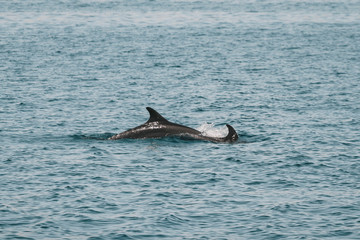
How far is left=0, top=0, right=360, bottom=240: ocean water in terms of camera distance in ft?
77.6

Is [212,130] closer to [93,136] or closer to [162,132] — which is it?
[162,132]

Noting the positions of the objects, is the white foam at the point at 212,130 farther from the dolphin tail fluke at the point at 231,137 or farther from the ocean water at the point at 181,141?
the dolphin tail fluke at the point at 231,137

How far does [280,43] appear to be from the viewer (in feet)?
270

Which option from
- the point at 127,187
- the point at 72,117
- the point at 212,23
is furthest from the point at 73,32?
the point at 127,187

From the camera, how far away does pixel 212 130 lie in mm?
37062

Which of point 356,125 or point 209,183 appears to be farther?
point 356,125

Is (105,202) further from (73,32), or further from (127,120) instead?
(73,32)

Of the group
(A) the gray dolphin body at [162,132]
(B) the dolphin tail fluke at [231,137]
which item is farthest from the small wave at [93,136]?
(B) the dolphin tail fluke at [231,137]

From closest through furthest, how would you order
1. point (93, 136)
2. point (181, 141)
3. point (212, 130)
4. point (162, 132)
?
1. point (181, 141)
2. point (162, 132)
3. point (93, 136)
4. point (212, 130)

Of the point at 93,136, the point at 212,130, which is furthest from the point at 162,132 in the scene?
the point at 212,130

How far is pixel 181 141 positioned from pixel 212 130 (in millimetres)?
3874

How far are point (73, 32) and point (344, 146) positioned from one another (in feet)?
213

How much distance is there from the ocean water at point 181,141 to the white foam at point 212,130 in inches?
7.5

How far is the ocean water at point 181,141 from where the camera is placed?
77.6ft
